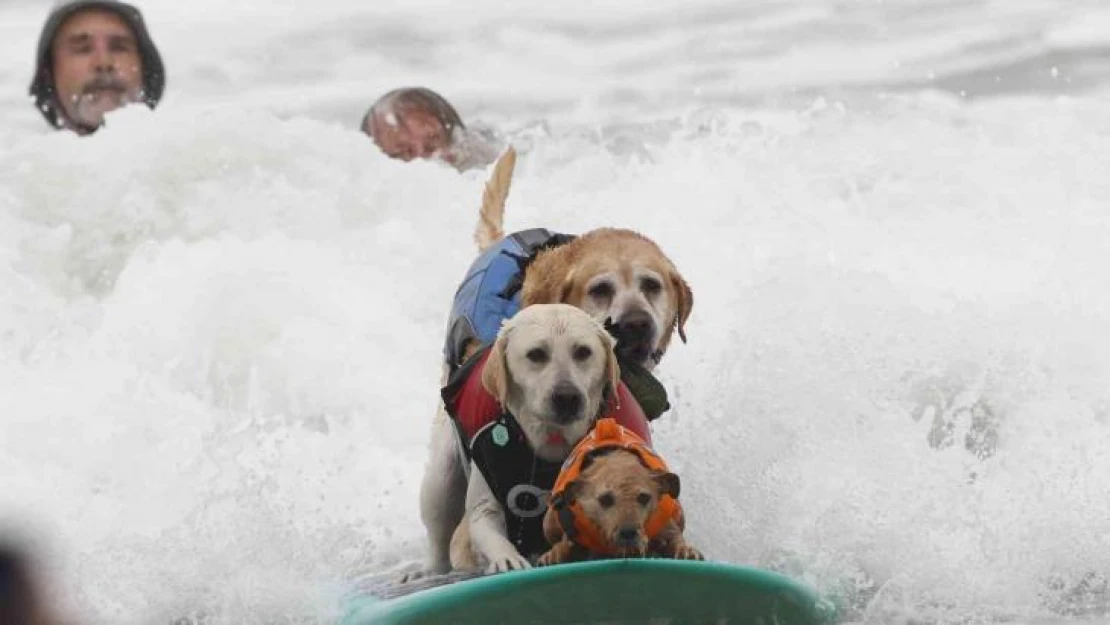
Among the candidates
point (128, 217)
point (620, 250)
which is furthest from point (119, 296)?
point (620, 250)

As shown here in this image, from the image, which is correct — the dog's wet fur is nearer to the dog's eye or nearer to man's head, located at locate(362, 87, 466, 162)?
the dog's eye

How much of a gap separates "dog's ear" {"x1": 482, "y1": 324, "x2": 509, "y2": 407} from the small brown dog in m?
0.34

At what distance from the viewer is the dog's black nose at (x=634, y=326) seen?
18.1 feet

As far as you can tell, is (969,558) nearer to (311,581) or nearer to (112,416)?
(311,581)

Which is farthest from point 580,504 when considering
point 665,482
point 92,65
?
point 92,65

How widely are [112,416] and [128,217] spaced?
3720 millimetres

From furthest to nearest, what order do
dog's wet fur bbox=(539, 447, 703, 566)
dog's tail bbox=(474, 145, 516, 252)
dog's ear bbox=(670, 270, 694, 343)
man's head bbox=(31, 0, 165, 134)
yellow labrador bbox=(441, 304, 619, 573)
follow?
1. man's head bbox=(31, 0, 165, 134)
2. dog's tail bbox=(474, 145, 516, 252)
3. dog's ear bbox=(670, 270, 694, 343)
4. yellow labrador bbox=(441, 304, 619, 573)
5. dog's wet fur bbox=(539, 447, 703, 566)

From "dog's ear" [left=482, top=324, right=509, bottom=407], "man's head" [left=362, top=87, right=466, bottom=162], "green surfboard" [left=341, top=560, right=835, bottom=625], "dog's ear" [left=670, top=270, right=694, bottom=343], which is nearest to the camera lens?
"green surfboard" [left=341, top=560, right=835, bottom=625]

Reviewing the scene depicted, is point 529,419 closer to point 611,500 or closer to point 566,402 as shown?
point 566,402

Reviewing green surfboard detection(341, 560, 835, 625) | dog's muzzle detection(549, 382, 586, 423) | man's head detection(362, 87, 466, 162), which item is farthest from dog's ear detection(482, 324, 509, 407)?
man's head detection(362, 87, 466, 162)

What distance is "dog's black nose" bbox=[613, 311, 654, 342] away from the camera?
5.53 metres

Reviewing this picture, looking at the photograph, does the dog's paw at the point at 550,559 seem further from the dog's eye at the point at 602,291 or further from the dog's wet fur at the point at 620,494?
the dog's eye at the point at 602,291

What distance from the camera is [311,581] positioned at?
6.13 meters

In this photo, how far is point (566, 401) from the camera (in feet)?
16.2
